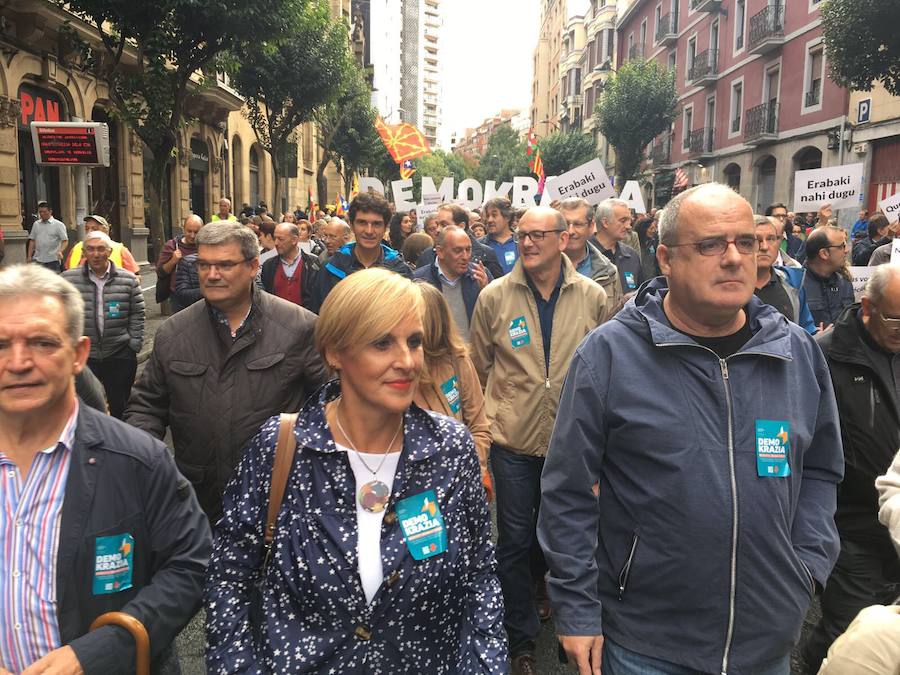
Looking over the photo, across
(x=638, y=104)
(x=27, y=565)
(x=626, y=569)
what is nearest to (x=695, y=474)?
(x=626, y=569)

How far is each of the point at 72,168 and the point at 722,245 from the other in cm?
1818

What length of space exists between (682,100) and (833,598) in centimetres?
3997

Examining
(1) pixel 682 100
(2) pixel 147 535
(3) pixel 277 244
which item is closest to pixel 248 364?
(2) pixel 147 535

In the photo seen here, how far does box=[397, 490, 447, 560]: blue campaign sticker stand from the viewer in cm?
188

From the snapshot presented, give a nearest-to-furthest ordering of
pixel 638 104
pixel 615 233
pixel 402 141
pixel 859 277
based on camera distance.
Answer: pixel 615 233, pixel 859 277, pixel 402 141, pixel 638 104

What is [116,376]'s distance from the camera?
651cm

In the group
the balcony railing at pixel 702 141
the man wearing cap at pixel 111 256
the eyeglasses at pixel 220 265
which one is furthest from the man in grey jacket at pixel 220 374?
the balcony railing at pixel 702 141

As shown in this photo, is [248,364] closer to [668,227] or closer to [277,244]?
[668,227]

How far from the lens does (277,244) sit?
282 inches

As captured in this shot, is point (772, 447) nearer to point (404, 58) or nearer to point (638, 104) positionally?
point (638, 104)

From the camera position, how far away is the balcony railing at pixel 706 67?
3482 centimetres

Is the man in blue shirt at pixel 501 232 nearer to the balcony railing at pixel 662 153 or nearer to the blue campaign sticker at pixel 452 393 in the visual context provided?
the blue campaign sticker at pixel 452 393

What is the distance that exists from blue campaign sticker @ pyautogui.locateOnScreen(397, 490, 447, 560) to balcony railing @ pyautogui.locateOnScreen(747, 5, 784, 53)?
3118 centimetres

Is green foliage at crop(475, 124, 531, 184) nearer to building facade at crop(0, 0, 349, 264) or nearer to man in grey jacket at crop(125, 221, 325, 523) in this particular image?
building facade at crop(0, 0, 349, 264)
